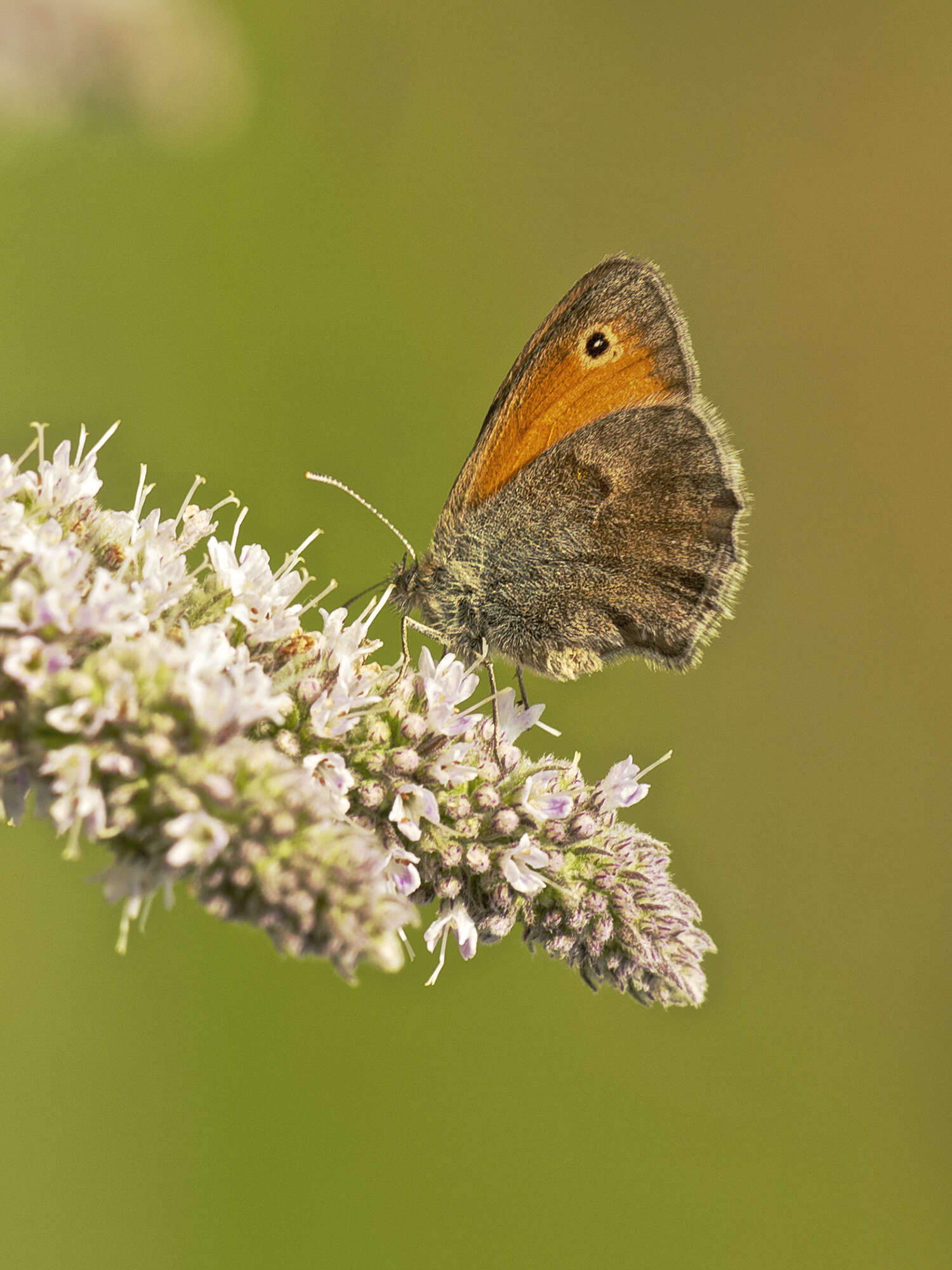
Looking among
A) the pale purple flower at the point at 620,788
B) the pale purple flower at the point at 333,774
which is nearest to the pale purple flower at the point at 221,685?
the pale purple flower at the point at 333,774

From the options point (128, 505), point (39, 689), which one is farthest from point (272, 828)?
point (128, 505)

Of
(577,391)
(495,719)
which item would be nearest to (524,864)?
(495,719)

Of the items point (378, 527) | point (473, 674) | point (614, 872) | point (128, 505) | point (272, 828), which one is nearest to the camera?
point (272, 828)

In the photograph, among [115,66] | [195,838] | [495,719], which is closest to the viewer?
[195,838]

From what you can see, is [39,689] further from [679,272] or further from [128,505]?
[679,272]

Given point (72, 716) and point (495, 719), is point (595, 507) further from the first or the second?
point (72, 716)

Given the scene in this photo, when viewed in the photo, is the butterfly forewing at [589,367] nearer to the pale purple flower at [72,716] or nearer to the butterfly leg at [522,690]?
the butterfly leg at [522,690]

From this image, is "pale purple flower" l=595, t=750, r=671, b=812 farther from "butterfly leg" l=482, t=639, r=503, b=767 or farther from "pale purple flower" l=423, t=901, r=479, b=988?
"pale purple flower" l=423, t=901, r=479, b=988
